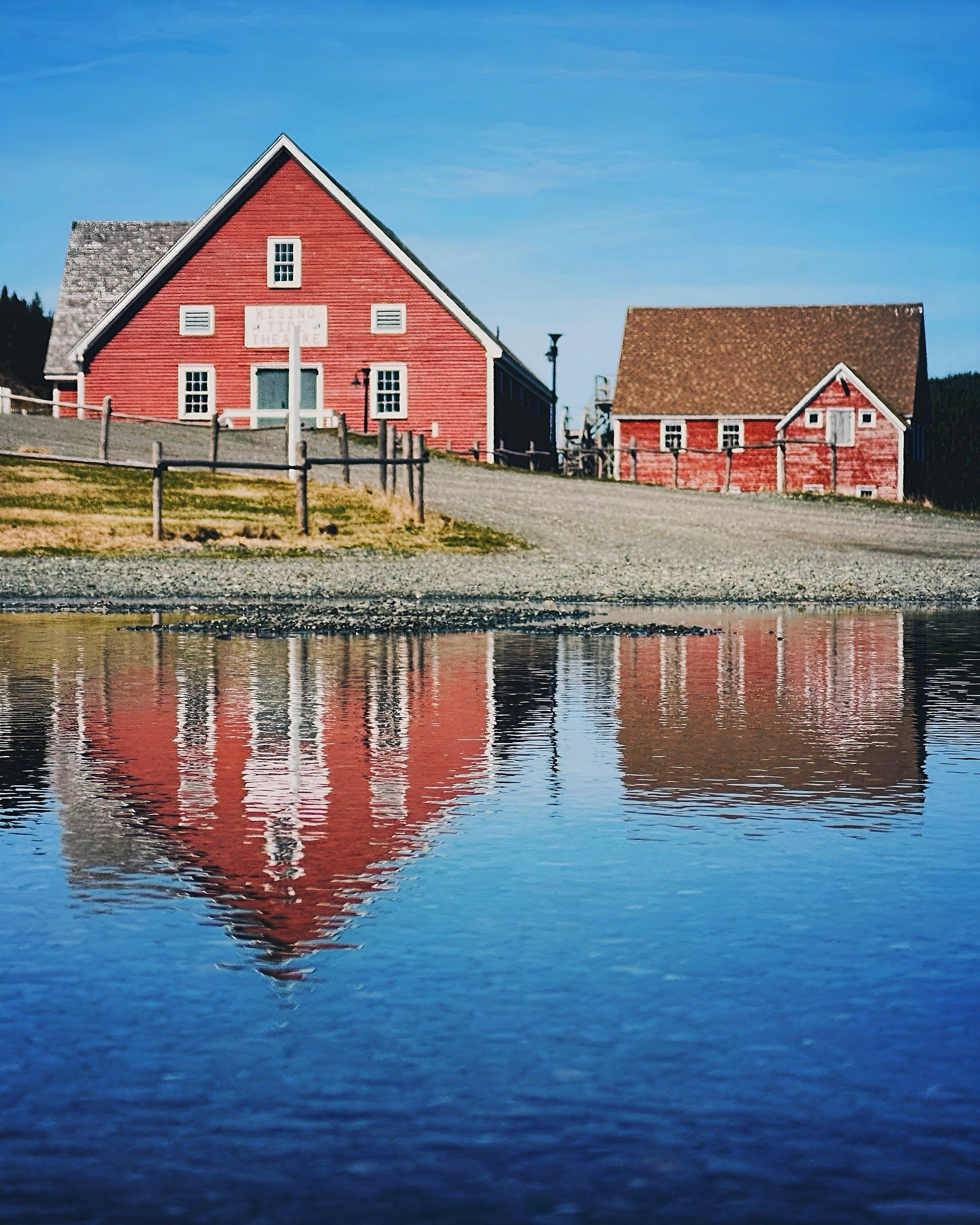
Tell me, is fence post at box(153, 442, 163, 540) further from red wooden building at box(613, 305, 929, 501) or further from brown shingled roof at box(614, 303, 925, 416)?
brown shingled roof at box(614, 303, 925, 416)

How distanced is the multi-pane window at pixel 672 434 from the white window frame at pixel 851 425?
5006 millimetres

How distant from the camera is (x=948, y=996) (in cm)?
409

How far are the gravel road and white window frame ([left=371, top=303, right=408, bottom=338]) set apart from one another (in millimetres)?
5309

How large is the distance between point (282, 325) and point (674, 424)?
614 inches

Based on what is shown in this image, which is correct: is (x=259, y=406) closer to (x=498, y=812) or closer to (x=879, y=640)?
(x=879, y=640)

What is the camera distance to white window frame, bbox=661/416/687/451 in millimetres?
61094

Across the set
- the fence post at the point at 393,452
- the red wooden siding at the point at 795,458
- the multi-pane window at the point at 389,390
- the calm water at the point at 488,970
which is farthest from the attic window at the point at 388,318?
the calm water at the point at 488,970

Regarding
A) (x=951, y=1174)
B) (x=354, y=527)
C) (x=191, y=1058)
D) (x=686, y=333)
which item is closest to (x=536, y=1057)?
(x=191, y=1058)

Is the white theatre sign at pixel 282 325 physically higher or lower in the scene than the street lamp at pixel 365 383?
higher

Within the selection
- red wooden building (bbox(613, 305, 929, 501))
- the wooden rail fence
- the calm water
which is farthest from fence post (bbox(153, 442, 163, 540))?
red wooden building (bbox(613, 305, 929, 501))

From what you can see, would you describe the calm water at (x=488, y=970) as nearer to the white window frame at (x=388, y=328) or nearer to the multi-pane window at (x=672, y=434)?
the white window frame at (x=388, y=328)

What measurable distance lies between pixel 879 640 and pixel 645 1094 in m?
11.6

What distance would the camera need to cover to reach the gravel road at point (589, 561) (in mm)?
20797

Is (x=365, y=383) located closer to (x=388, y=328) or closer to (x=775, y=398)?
(x=388, y=328)
